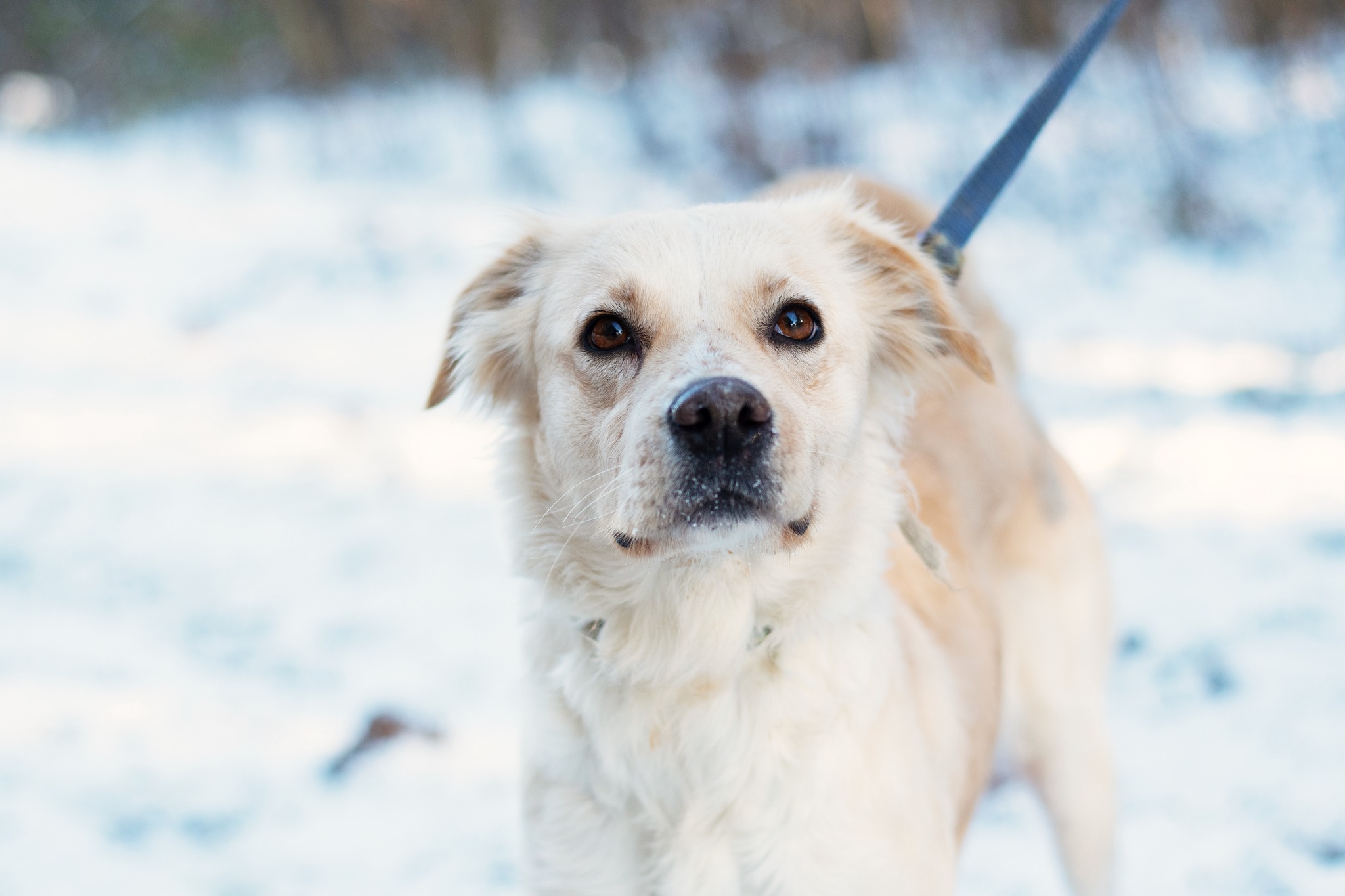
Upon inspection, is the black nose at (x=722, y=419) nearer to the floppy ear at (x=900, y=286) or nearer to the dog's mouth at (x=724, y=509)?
the dog's mouth at (x=724, y=509)

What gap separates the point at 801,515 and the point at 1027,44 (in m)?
8.64

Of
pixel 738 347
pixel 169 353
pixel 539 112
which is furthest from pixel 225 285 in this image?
pixel 738 347

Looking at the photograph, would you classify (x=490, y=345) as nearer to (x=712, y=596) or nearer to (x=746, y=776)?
(x=712, y=596)

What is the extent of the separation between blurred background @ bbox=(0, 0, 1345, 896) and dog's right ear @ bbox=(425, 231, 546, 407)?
209mm

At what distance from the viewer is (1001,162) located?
2.26 metres

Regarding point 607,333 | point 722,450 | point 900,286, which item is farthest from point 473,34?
point 722,450

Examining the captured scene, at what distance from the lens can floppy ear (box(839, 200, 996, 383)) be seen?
6.67ft

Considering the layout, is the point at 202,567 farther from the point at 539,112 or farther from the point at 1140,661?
the point at 539,112

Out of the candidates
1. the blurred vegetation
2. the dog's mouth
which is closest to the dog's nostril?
the dog's mouth

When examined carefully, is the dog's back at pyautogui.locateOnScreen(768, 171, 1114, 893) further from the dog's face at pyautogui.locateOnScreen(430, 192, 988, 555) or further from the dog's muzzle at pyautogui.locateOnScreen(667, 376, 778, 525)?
the dog's muzzle at pyautogui.locateOnScreen(667, 376, 778, 525)

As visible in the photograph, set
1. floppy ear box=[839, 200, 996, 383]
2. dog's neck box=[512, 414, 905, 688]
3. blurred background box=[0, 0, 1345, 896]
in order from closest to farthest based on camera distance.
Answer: dog's neck box=[512, 414, 905, 688] < floppy ear box=[839, 200, 996, 383] < blurred background box=[0, 0, 1345, 896]

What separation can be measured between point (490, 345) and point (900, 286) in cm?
82

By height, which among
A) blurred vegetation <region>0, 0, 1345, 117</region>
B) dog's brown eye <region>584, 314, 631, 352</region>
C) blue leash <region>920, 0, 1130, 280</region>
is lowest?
dog's brown eye <region>584, 314, 631, 352</region>

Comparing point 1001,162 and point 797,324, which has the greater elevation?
point 1001,162
